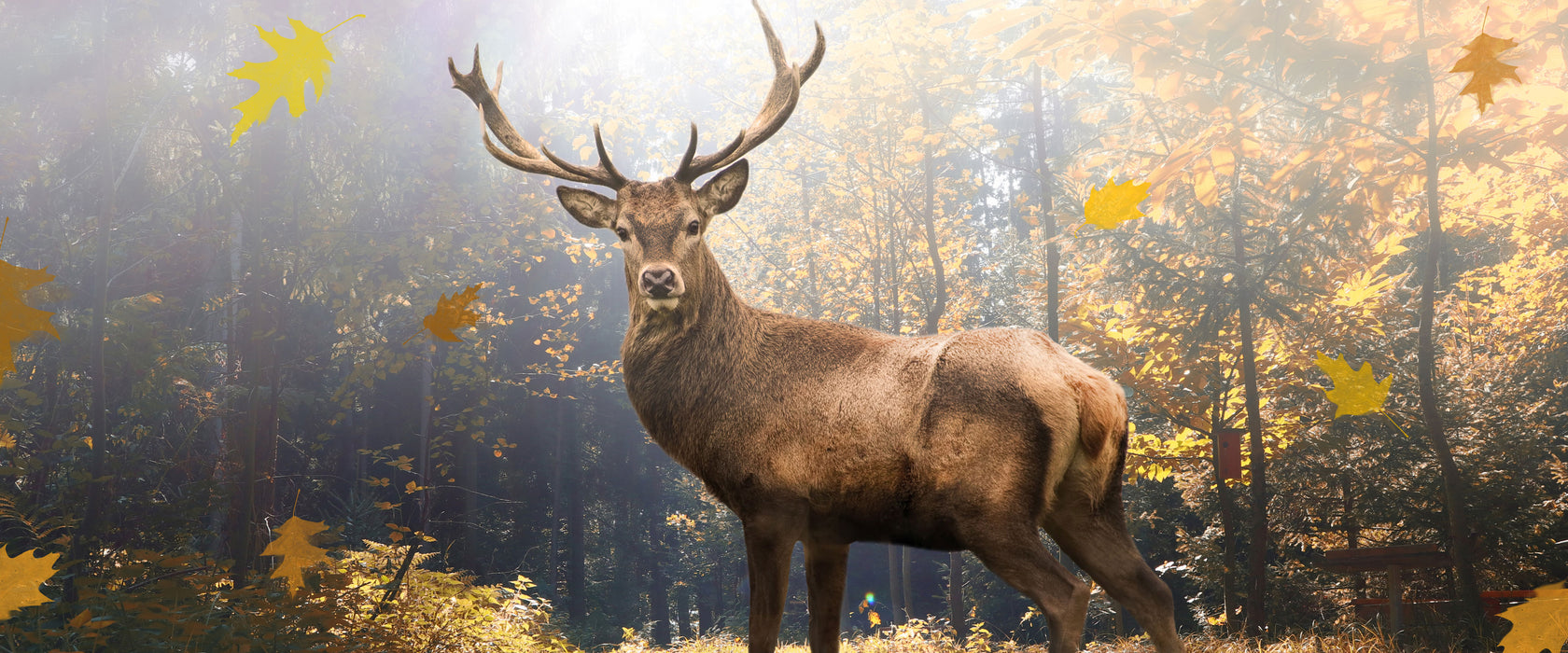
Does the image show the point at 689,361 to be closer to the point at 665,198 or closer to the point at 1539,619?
the point at 665,198

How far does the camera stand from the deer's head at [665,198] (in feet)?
10.8

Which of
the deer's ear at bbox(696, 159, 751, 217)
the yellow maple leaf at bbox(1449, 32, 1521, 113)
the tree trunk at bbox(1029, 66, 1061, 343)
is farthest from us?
the tree trunk at bbox(1029, 66, 1061, 343)

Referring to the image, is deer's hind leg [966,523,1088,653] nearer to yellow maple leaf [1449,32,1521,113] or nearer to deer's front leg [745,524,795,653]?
deer's front leg [745,524,795,653]

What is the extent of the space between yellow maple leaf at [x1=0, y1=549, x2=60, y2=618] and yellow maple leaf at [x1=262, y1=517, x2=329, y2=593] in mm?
A: 1458

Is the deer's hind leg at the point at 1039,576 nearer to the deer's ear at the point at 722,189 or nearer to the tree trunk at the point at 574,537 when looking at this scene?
the deer's ear at the point at 722,189

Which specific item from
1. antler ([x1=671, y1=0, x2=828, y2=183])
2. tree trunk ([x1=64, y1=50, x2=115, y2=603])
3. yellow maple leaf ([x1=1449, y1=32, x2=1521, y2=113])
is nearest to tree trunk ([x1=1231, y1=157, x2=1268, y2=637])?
yellow maple leaf ([x1=1449, y1=32, x2=1521, y2=113])

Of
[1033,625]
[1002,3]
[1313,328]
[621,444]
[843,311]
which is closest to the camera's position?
[1313,328]

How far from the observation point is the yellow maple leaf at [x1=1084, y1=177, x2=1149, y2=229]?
4.75 metres

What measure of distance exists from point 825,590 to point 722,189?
1.62m

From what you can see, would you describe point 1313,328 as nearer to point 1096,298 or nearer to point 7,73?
point 1096,298

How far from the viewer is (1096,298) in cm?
795

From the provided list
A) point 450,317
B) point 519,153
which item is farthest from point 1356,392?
point 450,317

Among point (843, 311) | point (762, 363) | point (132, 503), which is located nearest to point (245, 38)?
point (132, 503)

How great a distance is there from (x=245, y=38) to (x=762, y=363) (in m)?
7.10
